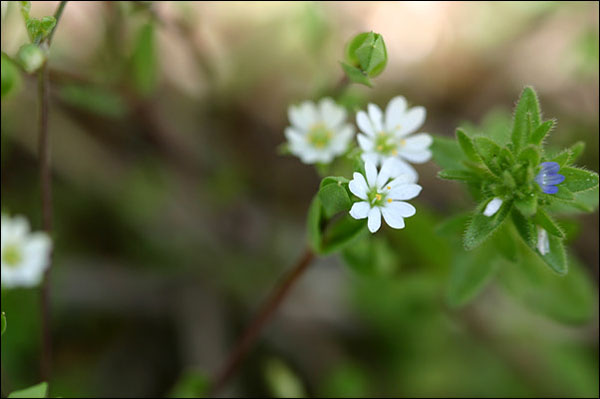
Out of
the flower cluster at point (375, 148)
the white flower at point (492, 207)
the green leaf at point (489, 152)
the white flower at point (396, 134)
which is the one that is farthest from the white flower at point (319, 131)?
the white flower at point (492, 207)

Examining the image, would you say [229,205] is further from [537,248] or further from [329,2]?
[537,248]

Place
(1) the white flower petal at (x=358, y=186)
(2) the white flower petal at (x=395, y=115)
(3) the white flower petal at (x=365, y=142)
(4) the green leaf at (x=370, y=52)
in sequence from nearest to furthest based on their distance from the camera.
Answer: (1) the white flower petal at (x=358, y=186), (4) the green leaf at (x=370, y=52), (3) the white flower petal at (x=365, y=142), (2) the white flower petal at (x=395, y=115)

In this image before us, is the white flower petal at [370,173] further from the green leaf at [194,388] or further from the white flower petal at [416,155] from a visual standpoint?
the green leaf at [194,388]

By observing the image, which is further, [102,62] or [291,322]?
[291,322]

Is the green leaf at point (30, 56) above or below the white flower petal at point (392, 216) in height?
above

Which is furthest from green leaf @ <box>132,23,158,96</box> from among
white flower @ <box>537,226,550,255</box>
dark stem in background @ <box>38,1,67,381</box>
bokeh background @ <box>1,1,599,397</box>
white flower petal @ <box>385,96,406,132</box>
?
white flower @ <box>537,226,550,255</box>

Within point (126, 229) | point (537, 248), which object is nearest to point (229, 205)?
point (126, 229)
